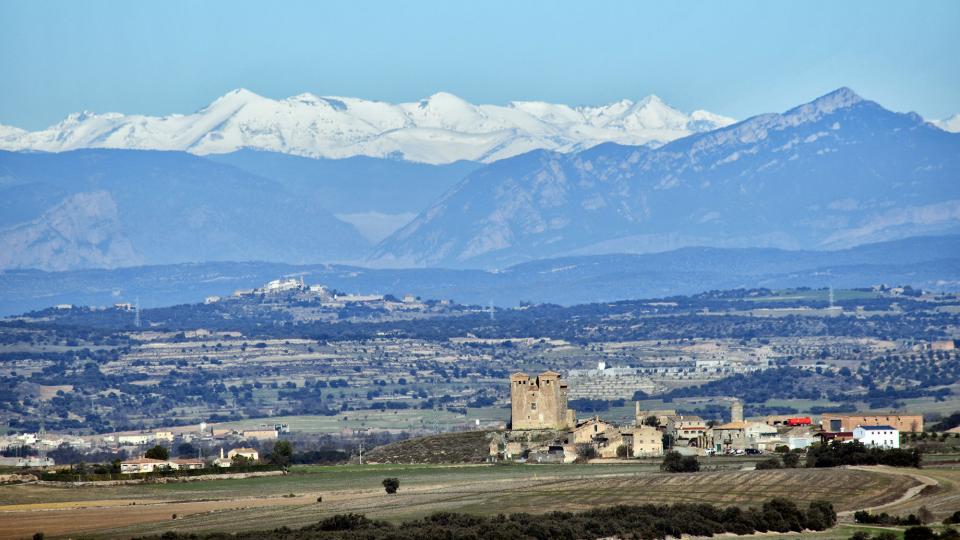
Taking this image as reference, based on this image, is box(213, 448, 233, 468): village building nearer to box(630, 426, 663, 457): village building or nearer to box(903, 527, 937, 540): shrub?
box(630, 426, 663, 457): village building

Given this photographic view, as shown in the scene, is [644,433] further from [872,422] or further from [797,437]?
[872,422]

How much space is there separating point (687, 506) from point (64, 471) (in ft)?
127

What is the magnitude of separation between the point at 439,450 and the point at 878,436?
2394 cm

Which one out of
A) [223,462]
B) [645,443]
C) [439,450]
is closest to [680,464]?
[645,443]

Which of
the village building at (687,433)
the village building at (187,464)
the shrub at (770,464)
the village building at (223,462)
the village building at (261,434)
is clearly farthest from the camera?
the village building at (261,434)

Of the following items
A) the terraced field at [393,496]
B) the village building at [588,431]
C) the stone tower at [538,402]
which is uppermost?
the stone tower at [538,402]

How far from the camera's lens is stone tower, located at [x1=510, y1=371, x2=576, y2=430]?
449ft

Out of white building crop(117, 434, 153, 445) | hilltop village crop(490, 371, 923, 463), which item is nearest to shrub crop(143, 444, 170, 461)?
hilltop village crop(490, 371, 923, 463)

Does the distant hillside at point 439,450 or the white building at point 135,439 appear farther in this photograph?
the white building at point 135,439

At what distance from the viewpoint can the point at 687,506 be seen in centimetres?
9081

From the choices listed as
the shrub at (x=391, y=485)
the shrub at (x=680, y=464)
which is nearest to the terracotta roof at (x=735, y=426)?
the shrub at (x=680, y=464)

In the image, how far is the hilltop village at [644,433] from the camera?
12669 centimetres

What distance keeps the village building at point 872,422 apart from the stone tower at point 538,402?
14.0 meters

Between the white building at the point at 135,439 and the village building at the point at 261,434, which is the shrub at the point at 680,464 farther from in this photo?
the white building at the point at 135,439
